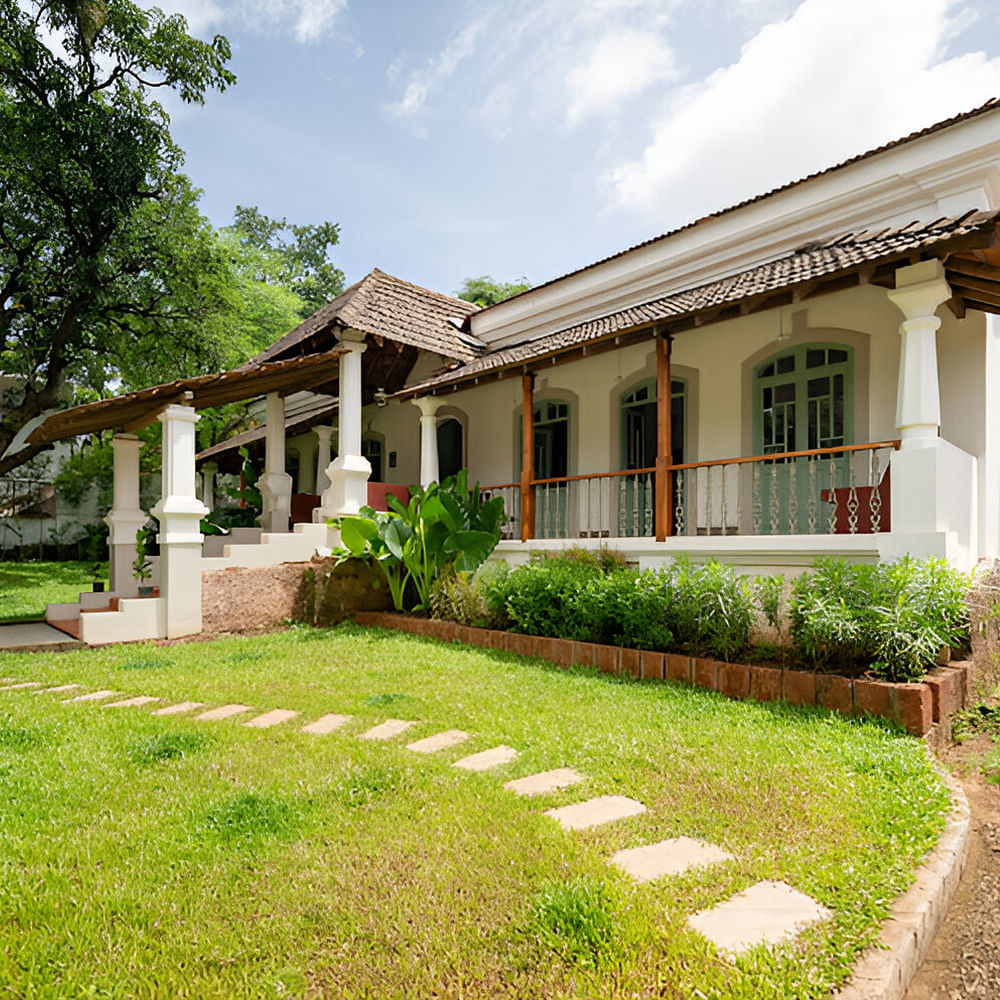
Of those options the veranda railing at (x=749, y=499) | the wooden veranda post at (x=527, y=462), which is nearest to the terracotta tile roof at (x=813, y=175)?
the wooden veranda post at (x=527, y=462)

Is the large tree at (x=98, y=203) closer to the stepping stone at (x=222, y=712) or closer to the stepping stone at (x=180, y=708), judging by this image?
the stepping stone at (x=180, y=708)

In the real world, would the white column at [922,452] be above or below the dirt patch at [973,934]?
above

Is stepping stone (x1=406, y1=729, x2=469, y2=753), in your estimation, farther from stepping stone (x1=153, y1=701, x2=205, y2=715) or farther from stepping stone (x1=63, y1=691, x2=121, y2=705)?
stepping stone (x1=63, y1=691, x2=121, y2=705)

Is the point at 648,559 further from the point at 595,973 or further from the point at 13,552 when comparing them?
the point at 13,552

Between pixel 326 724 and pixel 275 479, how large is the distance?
806cm

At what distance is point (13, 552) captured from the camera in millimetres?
22391

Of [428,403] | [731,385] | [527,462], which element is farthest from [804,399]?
[428,403]

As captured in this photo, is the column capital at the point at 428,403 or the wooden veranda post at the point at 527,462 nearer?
the wooden veranda post at the point at 527,462

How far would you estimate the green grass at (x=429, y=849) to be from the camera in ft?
6.36

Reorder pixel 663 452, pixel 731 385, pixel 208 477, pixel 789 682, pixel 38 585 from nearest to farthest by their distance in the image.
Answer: pixel 789 682
pixel 663 452
pixel 731 385
pixel 38 585
pixel 208 477

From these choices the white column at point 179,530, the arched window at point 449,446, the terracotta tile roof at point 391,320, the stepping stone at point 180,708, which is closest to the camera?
the stepping stone at point 180,708

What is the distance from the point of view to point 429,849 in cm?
262

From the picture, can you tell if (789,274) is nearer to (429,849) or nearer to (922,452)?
(922,452)

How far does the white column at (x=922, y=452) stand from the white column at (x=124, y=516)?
1026 cm
